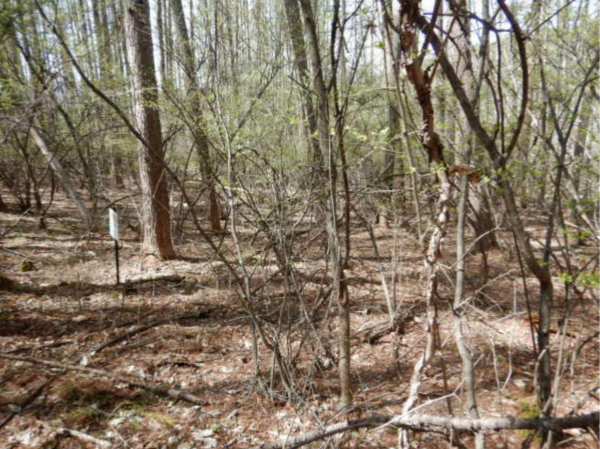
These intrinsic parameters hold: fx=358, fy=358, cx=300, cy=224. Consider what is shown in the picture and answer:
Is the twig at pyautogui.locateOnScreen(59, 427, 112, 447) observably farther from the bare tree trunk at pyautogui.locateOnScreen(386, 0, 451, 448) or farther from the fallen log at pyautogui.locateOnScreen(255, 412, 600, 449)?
the bare tree trunk at pyautogui.locateOnScreen(386, 0, 451, 448)

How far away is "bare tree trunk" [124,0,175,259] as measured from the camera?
17.3 ft

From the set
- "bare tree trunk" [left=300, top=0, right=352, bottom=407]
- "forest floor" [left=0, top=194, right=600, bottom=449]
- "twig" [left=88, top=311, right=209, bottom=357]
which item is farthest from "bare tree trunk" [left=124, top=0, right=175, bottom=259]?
"bare tree trunk" [left=300, top=0, right=352, bottom=407]

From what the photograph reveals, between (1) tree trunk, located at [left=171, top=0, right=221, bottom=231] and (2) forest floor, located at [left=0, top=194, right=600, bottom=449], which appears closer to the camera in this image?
(2) forest floor, located at [left=0, top=194, right=600, bottom=449]

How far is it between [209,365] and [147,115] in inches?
158

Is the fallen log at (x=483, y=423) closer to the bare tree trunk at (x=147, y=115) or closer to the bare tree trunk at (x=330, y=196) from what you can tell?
the bare tree trunk at (x=330, y=196)

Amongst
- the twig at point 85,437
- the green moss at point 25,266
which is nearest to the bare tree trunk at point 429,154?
the twig at point 85,437

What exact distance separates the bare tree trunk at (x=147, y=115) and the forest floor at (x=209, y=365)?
0.74 meters

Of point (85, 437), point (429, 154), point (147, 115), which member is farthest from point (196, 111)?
point (429, 154)

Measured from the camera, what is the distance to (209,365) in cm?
329

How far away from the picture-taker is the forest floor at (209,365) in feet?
7.75

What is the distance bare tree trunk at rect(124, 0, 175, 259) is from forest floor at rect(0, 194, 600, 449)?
0.74m

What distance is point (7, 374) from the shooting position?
2.85m

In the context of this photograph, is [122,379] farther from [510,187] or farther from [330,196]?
[510,187]

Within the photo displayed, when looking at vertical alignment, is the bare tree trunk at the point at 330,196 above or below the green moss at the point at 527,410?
above
